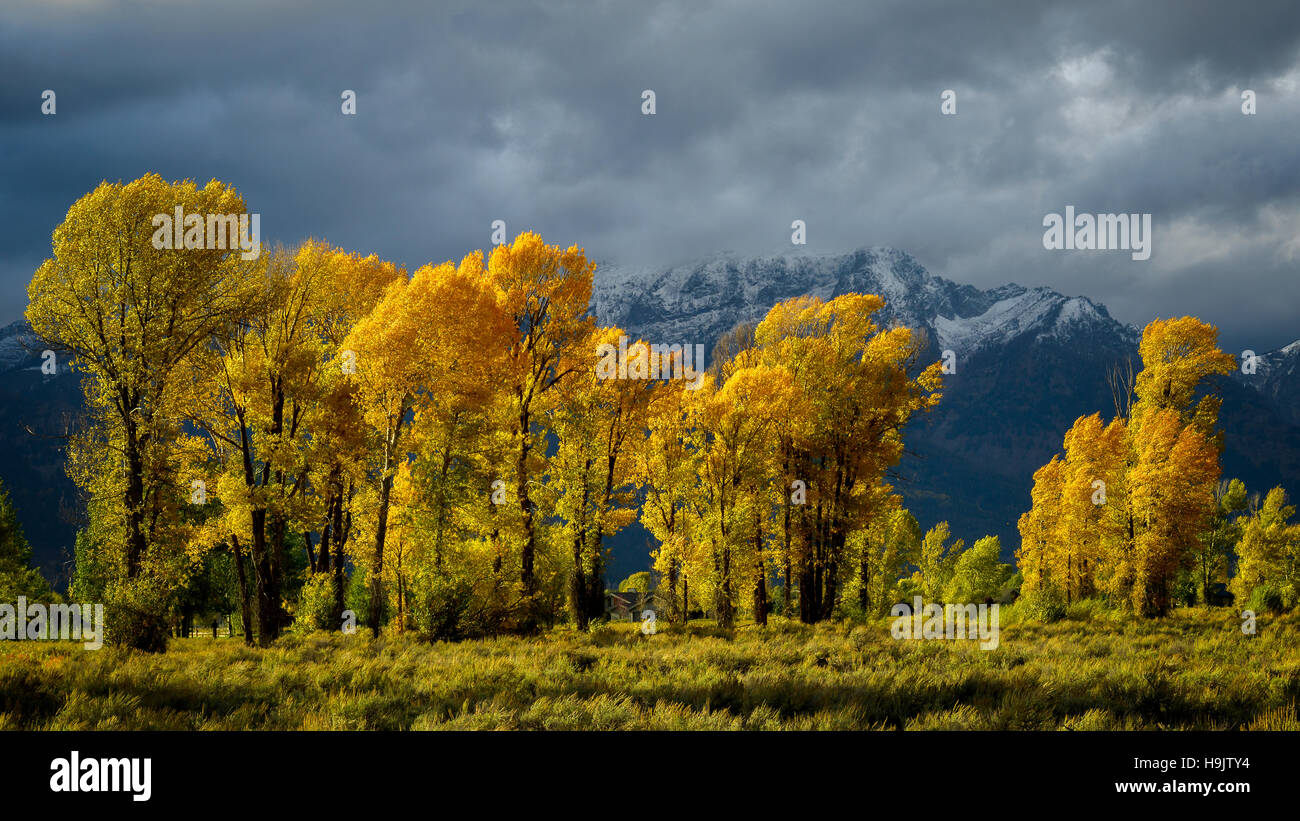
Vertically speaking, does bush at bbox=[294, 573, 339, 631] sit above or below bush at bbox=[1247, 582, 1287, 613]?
above

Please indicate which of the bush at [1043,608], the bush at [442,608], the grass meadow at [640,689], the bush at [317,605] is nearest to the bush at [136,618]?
the grass meadow at [640,689]

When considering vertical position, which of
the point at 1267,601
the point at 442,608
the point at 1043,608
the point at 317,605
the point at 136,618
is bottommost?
the point at 1267,601

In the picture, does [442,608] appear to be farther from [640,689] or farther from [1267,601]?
[1267,601]

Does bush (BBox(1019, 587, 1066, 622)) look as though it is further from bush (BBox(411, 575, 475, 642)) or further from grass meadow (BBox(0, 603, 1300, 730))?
bush (BBox(411, 575, 475, 642))

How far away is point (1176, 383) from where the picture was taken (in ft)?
109

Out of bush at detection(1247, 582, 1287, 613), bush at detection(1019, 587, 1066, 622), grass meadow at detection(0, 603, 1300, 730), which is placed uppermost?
grass meadow at detection(0, 603, 1300, 730)

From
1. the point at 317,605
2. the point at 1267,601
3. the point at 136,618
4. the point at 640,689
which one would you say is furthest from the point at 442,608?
the point at 1267,601

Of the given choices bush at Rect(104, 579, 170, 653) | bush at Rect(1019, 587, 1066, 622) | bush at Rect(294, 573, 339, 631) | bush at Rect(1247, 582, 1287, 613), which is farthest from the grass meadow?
bush at Rect(1247, 582, 1287, 613)

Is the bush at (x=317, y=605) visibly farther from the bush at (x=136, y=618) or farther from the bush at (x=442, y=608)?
the bush at (x=136, y=618)

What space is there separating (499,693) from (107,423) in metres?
15.7

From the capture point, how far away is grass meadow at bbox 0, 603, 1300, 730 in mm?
8664

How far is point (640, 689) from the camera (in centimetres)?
1095
